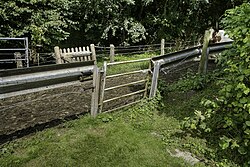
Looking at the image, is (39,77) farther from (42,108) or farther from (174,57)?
(174,57)

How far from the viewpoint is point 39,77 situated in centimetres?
397

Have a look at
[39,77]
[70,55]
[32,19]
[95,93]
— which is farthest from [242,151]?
[32,19]

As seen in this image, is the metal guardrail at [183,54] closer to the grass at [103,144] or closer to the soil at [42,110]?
the soil at [42,110]

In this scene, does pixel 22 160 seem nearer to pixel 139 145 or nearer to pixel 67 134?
pixel 67 134

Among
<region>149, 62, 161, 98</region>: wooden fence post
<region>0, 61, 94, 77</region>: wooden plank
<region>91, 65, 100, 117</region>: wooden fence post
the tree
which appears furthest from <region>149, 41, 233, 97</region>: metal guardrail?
the tree

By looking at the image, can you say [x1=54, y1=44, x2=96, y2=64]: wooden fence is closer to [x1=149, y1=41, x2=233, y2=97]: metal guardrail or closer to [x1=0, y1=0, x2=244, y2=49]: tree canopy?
[x1=0, y1=0, x2=244, y2=49]: tree canopy

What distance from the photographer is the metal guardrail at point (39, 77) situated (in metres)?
3.61

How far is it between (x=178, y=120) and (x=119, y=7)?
33.5 feet

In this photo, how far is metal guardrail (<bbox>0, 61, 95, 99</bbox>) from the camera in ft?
11.8

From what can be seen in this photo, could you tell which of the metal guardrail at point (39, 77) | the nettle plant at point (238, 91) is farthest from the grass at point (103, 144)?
the metal guardrail at point (39, 77)

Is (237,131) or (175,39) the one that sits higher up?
(175,39)

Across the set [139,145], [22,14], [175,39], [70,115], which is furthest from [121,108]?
[175,39]

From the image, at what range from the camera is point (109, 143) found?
4.01m

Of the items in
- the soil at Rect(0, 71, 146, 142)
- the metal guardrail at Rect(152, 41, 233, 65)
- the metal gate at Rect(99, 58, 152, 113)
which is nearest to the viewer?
the soil at Rect(0, 71, 146, 142)
